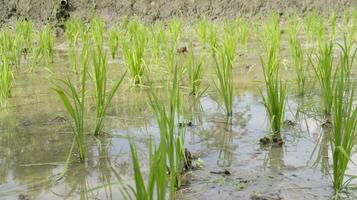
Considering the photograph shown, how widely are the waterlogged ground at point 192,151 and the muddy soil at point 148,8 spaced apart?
6.25 meters

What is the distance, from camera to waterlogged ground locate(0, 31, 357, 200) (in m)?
1.75

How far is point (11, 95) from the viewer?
359 centimetres

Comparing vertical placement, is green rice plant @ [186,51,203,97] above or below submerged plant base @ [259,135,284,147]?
above

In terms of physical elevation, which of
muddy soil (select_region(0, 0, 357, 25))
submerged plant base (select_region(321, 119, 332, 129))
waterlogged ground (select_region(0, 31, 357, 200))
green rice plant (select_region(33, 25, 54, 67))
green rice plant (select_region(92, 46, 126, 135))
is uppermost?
muddy soil (select_region(0, 0, 357, 25))

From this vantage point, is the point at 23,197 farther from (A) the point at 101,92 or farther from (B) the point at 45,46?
(B) the point at 45,46

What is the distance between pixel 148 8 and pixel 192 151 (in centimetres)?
791

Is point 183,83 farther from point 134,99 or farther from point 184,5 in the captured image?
point 184,5

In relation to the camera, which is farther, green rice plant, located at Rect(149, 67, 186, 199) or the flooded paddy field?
the flooded paddy field

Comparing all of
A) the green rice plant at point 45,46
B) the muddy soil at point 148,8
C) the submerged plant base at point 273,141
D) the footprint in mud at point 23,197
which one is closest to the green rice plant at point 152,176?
the footprint in mud at point 23,197

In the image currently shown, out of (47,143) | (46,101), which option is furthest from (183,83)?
(47,143)

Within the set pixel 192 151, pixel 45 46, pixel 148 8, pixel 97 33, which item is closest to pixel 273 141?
pixel 192 151

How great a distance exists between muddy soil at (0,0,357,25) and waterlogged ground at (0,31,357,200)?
20.5ft

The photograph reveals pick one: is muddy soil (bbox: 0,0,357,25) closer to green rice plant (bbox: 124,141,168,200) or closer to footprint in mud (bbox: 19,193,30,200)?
footprint in mud (bbox: 19,193,30,200)

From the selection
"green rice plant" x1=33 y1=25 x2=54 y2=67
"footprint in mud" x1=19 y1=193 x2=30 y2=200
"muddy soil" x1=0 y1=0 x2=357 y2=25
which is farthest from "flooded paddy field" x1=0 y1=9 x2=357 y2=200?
"muddy soil" x1=0 y1=0 x2=357 y2=25
